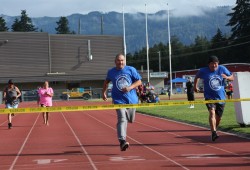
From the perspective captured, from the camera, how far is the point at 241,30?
98.1 m

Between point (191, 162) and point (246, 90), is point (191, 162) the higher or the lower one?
the lower one

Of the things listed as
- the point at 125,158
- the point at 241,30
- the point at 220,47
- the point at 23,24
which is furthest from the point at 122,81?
the point at 23,24

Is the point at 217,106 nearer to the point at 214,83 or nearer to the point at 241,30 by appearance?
the point at 214,83

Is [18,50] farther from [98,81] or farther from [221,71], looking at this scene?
[221,71]

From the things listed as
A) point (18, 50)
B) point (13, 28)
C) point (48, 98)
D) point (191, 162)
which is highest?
point (13, 28)

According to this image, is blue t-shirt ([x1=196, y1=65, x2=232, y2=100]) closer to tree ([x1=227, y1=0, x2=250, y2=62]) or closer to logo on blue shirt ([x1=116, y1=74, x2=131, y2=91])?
logo on blue shirt ([x1=116, y1=74, x2=131, y2=91])

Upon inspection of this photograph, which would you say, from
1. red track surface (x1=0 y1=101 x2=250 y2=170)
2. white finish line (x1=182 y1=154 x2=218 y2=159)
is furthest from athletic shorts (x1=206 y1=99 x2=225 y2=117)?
white finish line (x1=182 y1=154 x2=218 y2=159)

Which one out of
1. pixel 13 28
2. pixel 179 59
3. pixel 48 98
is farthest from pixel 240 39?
pixel 48 98

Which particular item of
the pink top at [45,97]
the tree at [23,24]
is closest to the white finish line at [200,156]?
the pink top at [45,97]

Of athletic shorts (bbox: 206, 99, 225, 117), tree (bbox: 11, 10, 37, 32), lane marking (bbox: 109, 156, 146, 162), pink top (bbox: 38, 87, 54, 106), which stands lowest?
lane marking (bbox: 109, 156, 146, 162)

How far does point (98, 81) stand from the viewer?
82.1 meters

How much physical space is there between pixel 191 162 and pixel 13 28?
135 meters

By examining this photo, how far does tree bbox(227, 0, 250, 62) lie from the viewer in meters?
97.2

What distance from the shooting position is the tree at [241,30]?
97.2 meters
